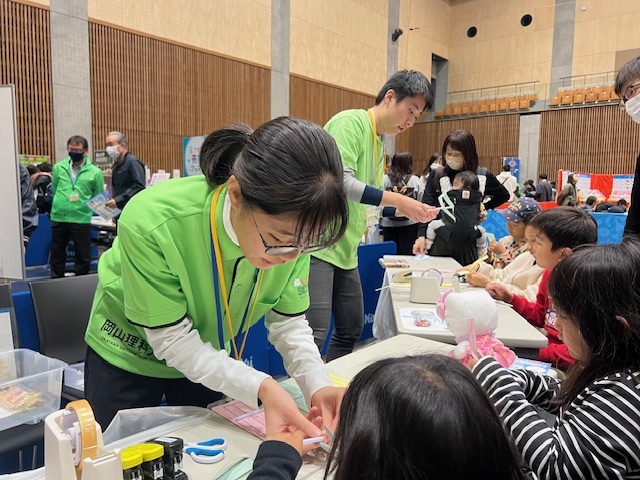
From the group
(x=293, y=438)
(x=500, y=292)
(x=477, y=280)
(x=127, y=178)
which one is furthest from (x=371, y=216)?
(x=127, y=178)

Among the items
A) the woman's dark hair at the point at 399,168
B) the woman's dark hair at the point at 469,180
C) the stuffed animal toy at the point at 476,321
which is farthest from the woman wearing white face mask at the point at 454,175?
the stuffed animal toy at the point at 476,321

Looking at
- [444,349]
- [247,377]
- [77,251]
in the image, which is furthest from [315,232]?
[77,251]

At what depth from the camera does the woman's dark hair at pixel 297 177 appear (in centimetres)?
94

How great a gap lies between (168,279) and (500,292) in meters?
1.68

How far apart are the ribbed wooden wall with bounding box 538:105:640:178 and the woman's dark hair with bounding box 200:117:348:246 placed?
13.3 metres

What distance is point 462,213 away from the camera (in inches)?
129

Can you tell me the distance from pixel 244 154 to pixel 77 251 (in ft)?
15.9

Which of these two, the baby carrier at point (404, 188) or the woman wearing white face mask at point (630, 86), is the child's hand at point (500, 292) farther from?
the baby carrier at point (404, 188)

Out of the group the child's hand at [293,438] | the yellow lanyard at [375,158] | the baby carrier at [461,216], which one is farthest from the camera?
the baby carrier at [461,216]

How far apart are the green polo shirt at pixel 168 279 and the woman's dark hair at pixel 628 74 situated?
1.56 meters

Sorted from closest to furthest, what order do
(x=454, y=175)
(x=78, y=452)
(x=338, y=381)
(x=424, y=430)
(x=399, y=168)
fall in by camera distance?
(x=424, y=430)
(x=78, y=452)
(x=338, y=381)
(x=454, y=175)
(x=399, y=168)

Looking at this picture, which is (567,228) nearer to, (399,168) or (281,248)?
(281,248)

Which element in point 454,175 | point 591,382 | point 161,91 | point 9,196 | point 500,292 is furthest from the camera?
point 161,91

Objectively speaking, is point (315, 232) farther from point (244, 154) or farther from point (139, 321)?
point (139, 321)
